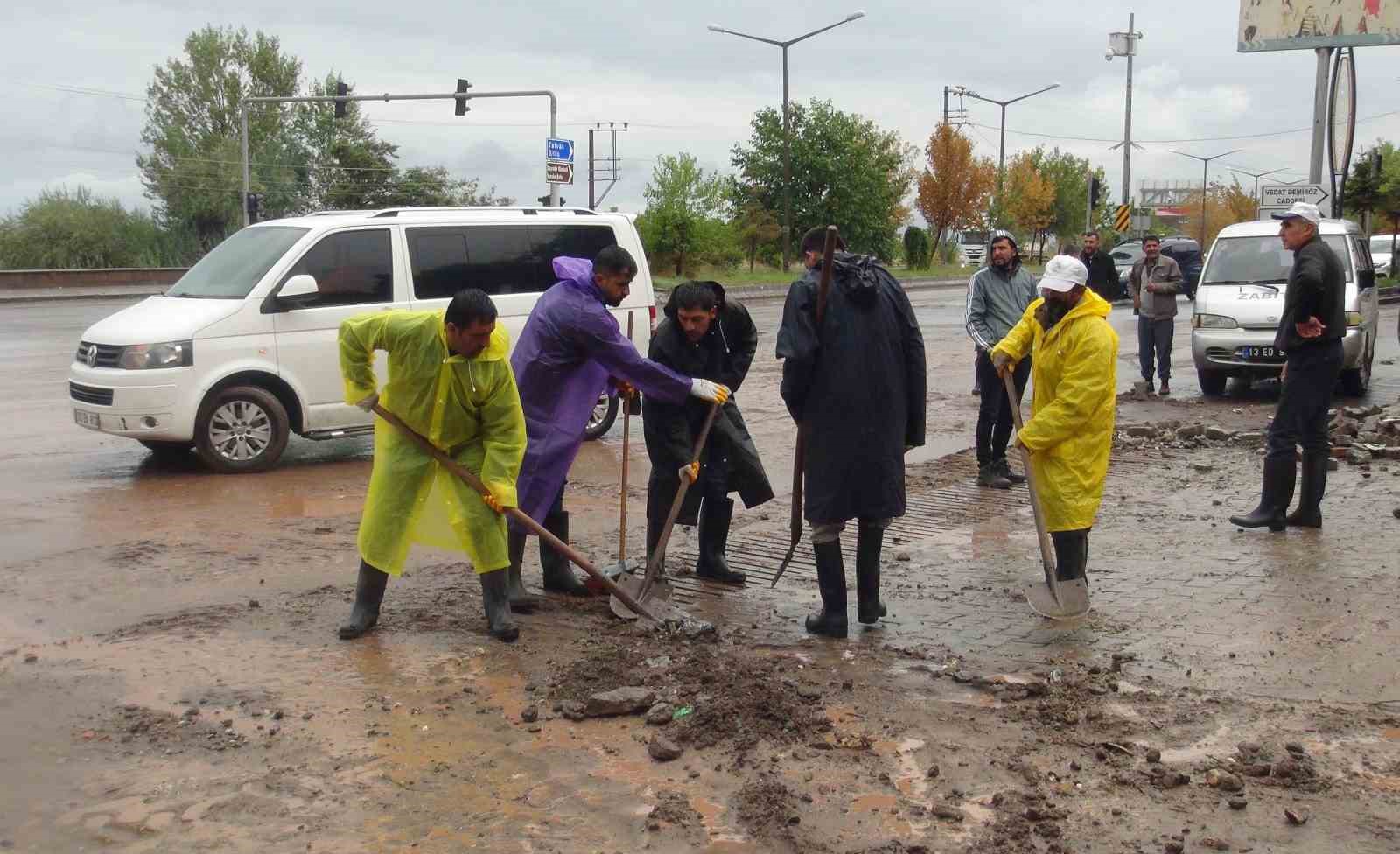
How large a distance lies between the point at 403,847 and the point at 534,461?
2660 millimetres

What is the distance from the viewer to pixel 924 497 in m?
9.44

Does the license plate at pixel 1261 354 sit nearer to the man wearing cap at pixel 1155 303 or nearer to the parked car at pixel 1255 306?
Result: the parked car at pixel 1255 306

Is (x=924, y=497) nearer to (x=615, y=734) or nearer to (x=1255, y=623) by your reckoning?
(x=1255, y=623)

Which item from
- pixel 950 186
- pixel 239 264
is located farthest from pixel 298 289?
pixel 950 186

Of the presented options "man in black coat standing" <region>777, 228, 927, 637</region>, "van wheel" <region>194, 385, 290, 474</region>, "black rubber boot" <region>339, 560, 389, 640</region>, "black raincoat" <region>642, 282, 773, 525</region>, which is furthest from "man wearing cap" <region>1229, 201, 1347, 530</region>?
"van wheel" <region>194, 385, 290, 474</region>

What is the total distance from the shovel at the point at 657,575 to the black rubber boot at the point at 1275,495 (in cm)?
360

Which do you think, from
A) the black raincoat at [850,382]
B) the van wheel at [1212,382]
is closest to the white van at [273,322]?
the black raincoat at [850,382]

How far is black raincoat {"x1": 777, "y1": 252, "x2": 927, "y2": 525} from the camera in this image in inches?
229

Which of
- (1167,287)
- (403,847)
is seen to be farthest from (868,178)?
(403,847)

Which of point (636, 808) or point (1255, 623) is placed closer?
point (636, 808)

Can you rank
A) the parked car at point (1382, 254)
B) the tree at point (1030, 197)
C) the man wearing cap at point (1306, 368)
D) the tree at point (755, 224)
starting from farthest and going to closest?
the tree at point (1030, 197) < the tree at point (755, 224) < the parked car at point (1382, 254) < the man wearing cap at point (1306, 368)

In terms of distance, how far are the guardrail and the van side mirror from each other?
29485mm

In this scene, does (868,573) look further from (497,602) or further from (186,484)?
(186,484)

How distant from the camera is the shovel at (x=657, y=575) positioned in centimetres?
636
